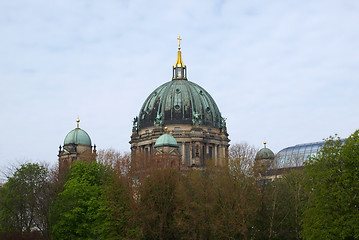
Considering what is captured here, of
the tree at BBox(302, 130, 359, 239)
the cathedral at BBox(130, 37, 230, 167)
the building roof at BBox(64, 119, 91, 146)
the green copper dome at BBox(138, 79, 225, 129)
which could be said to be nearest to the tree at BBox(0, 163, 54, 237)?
the tree at BBox(302, 130, 359, 239)

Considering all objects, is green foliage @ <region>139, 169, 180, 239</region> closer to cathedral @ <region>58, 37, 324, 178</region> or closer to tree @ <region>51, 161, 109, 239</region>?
tree @ <region>51, 161, 109, 239</region>

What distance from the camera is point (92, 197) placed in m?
65.5

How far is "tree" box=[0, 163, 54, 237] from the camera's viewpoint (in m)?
67.5

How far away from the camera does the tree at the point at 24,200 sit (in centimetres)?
6750

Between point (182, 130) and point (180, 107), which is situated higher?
point (180, 107)

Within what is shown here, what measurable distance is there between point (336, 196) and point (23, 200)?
3760cm

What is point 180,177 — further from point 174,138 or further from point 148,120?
point 148,120

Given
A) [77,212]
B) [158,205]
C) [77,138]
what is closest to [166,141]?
[77,138]

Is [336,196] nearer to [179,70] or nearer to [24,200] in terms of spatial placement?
[24,200]

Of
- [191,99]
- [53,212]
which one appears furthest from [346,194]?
[191,99]

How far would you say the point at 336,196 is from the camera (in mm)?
46625

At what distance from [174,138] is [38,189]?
43536mm

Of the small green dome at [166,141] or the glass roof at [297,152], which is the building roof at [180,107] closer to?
the small green dome at [166,141]

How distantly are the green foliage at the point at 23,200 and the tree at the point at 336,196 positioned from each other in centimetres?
3347
